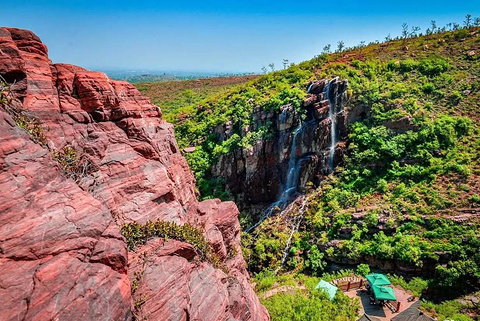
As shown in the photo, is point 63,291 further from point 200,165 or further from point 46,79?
point 200,165

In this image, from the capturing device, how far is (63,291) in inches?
276

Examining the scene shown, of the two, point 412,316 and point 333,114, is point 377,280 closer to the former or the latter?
point 412,316

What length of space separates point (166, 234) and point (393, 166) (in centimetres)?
2826

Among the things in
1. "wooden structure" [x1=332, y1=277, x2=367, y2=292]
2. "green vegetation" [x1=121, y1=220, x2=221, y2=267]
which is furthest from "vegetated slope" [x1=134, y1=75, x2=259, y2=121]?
"green vegetation" [x1=121, y1=220, x2=221, y2=267]

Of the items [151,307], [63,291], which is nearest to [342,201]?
[151,307]

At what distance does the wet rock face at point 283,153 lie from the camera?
34.7 meters

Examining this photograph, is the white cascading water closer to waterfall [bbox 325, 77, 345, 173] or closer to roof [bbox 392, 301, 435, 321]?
waterfall [bbox 325, 77, 345, 173]

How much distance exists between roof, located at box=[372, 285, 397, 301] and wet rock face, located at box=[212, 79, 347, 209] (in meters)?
15.7

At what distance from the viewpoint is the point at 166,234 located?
38.3 ft

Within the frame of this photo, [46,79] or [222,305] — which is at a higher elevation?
[46,79]

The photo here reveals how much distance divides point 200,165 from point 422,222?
1021 inches

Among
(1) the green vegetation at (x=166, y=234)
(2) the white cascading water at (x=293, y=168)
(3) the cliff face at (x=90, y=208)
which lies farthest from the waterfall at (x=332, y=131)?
(1) the green vegetation at (x=166, y=234)

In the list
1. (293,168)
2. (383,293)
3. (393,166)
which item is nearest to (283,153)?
(293,168)

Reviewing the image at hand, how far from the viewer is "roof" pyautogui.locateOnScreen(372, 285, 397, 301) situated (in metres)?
19.2
